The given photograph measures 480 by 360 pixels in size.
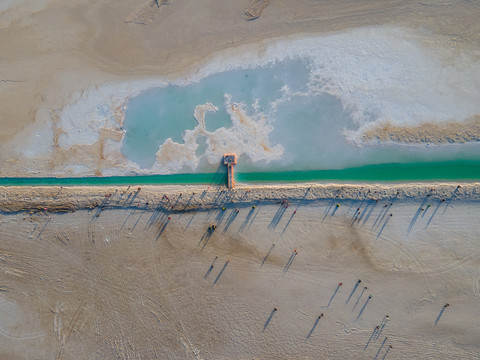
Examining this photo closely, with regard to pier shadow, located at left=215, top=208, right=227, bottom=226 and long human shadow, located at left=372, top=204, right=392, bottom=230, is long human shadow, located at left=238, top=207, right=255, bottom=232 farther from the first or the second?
long human shadow, located at left=372, top=204, right=392, bottom=230

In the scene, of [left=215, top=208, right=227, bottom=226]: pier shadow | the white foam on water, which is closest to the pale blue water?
the white foam on water

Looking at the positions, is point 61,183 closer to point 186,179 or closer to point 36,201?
point 36,201

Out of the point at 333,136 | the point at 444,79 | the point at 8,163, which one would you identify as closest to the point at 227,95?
the point at 333,136

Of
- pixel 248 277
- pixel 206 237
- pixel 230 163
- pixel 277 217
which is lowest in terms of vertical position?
pixel 248 277

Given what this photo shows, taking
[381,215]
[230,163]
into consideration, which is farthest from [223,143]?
[381,215]

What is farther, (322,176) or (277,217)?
(322,176)

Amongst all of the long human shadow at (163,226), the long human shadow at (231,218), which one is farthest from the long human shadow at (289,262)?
the long human shadow at (163,226)

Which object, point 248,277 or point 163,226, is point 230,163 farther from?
point 248,277
